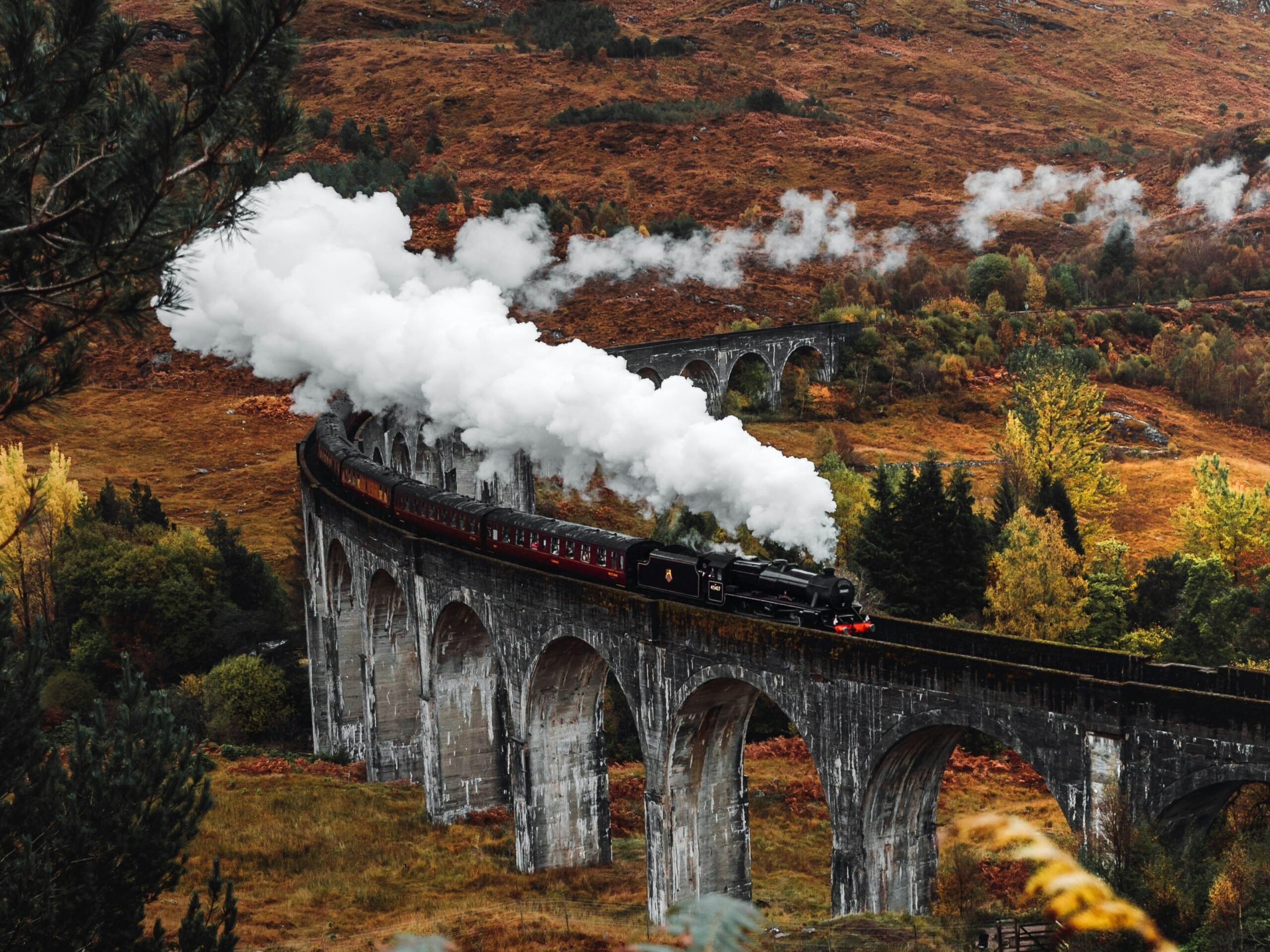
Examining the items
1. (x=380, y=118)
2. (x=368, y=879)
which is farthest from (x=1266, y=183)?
(x=368, y=879)

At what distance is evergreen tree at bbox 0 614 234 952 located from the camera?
17.6 metres

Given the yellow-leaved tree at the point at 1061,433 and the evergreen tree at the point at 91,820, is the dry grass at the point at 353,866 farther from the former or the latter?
the yellow-leaved tree at the point at 1061,433

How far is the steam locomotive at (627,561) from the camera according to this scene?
2705 cm

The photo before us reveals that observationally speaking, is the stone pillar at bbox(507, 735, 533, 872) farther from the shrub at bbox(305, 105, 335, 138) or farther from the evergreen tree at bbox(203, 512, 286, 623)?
the shrub at bbox(305, 105, 335, 138)

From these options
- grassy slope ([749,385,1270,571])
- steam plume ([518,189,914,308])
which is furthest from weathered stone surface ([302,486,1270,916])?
steam plume ([518,189,914,308])

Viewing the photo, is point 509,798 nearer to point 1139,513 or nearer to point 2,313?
point 2,313

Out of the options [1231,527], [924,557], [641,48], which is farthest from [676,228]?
[924,557]

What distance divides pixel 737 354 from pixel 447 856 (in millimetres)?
64539

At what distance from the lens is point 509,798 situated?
4259cm

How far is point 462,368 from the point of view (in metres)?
44.6

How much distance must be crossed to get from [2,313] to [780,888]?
89.5ft

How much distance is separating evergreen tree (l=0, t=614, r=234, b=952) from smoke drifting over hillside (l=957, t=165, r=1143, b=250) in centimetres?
13650

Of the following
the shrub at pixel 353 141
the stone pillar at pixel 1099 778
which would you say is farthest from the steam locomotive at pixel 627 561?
the shrub at pixel 353 141

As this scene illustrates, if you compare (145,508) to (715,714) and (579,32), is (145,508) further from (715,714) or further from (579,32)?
(579,32)
